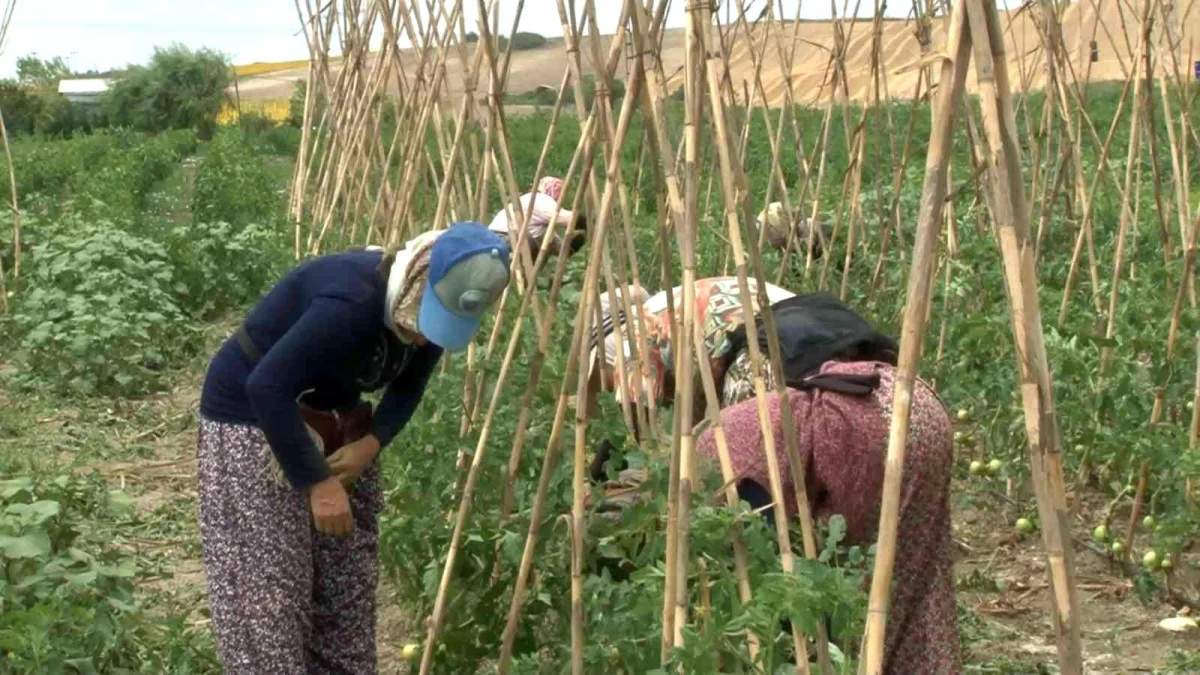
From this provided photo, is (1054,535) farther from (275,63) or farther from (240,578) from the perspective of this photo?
(275,63)

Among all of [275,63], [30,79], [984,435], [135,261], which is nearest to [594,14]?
[984,435]

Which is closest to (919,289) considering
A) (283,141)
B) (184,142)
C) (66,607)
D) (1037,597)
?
(66,607)

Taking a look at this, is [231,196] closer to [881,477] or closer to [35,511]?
[35,511]

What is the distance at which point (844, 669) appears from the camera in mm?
1825

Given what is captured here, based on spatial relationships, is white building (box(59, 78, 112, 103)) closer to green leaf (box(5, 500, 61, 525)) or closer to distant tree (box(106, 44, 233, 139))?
distant tree (box(106, 44, 233, 139))

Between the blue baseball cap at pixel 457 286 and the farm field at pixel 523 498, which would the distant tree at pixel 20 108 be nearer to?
the farm field at pixel 523 498

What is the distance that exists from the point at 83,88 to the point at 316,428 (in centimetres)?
5791

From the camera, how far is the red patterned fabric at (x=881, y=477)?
2.58 metres

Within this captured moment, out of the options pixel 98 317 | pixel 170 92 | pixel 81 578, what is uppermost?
pixel 81 578

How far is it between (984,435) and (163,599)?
6.20ft

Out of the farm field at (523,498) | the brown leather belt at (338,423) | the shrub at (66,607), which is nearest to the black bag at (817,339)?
the farm field at (523,498)

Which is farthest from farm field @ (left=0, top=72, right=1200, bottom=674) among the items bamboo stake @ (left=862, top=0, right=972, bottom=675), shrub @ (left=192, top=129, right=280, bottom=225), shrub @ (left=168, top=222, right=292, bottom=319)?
shrub @ (left=192, top=129, right=280, bottom=225)

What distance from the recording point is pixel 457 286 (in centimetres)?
242

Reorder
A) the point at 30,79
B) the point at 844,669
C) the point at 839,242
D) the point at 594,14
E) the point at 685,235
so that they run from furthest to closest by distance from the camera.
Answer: the point at 30,79
the point at 839,242
the point at 594,14
the point at 685,235
the point at 844,669
